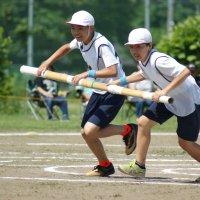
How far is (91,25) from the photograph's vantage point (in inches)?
493

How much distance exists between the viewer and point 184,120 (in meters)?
11.9

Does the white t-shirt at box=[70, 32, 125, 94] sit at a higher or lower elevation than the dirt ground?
higher

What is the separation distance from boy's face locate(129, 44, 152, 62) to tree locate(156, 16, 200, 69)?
16.9m

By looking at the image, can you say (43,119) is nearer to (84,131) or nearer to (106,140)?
(106,140)

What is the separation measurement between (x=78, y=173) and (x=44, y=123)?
37.2ft

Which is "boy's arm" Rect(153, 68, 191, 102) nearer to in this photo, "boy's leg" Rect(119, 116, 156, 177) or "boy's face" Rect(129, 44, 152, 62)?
"boy's face" Rect(129, 44, 152, 62)

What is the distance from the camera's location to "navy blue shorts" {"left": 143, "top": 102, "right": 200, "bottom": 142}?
1189cm

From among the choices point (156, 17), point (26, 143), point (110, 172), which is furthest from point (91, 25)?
point (156, 17)

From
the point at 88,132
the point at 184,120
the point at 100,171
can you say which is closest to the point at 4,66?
the point at 100,171

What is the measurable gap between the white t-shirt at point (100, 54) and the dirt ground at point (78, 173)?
136 cm

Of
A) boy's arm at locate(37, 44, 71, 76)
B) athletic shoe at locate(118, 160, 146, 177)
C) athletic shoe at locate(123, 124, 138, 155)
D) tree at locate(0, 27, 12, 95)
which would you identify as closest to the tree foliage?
tree at locate(0, 27, 12, 95)

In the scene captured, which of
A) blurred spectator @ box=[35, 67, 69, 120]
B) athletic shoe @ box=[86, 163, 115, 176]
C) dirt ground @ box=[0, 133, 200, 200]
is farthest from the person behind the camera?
blurred spectator @ box=[35, 67, 69, 120]

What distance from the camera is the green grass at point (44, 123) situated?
22219 mm

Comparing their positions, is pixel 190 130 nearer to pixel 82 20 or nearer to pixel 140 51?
pixel 140 51
